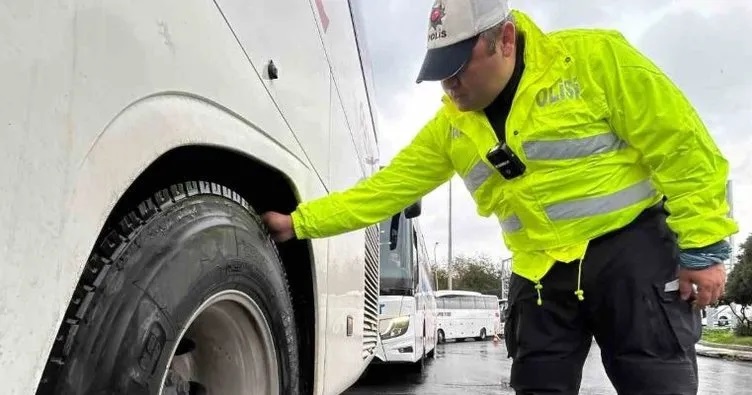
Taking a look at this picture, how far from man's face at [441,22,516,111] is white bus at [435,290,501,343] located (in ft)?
89.5

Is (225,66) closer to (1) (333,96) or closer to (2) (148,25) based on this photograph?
(2) (148,25)

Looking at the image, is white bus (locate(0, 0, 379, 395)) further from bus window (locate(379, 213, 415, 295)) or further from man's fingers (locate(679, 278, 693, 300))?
bus window (locate(379, 213, 415, 295))

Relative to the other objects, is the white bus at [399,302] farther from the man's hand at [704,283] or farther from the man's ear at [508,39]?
the man's hand at [704,283]

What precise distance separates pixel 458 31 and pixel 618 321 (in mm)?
971

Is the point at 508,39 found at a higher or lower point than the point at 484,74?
higher

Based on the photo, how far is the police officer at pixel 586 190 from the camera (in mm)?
2006

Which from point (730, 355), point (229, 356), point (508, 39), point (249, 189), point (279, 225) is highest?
point (508, 39)

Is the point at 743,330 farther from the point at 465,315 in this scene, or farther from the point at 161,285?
the point at 161,285

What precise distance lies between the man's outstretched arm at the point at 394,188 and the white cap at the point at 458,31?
344 mm

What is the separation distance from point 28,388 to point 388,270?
354 inches

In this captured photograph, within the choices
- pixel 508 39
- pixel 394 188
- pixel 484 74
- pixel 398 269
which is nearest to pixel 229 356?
pixel 394 188

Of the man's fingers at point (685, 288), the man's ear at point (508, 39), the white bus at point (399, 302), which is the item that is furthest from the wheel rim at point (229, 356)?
the white bus at point (399, 302)

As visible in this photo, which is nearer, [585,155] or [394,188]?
[585,155]

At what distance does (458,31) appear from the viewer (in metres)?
2.13
